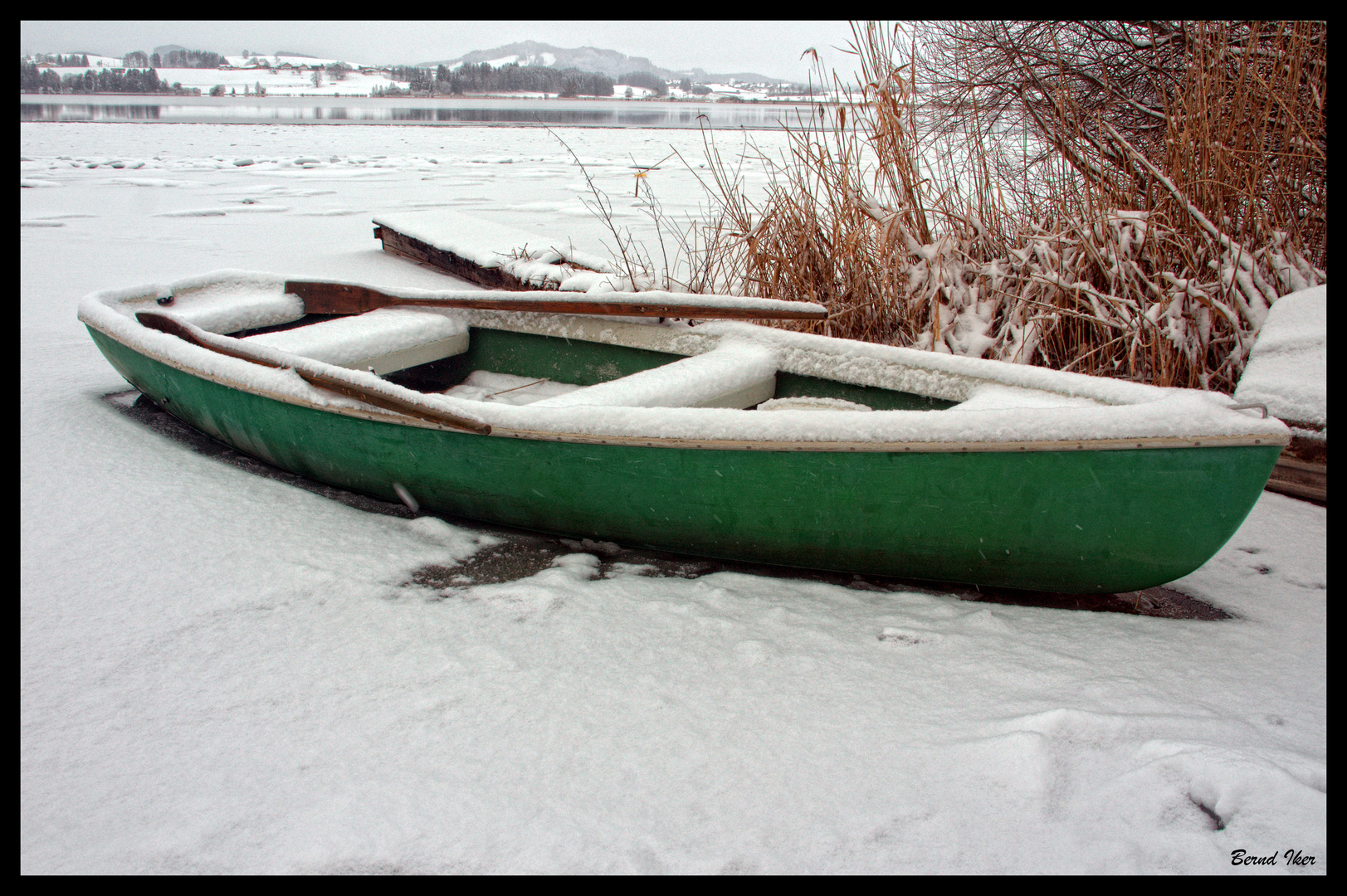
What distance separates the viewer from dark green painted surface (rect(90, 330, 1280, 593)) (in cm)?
182

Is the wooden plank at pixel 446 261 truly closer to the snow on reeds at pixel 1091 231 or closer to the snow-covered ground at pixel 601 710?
the snow on reeds at pixel 1091 231

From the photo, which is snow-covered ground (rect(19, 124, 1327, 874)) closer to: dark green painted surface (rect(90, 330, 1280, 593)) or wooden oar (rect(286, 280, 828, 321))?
dark green painted surface (rect(90, 330, 1280, 593))

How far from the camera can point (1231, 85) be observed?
3.17m

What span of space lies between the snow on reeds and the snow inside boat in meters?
0.84

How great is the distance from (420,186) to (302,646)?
9304 millimetres

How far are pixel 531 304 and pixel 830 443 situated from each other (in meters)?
1.65

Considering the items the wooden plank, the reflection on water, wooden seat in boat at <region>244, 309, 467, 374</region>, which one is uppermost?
the reflection on water

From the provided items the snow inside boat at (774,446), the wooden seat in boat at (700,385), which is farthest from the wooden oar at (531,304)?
the wooden seat in boat at (700,385)

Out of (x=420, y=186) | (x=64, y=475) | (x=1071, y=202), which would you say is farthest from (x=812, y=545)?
(x=420, y=186)

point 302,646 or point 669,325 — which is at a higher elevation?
point 669,325

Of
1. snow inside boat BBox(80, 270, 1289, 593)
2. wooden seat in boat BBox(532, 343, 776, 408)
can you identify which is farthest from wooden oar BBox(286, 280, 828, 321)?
wooden seat in boat BBox(532, 343, 776, 408)

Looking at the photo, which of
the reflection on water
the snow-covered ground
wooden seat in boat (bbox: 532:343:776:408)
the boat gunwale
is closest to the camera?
the snow-covered ground

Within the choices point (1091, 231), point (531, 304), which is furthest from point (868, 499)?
point (1091, 231)
